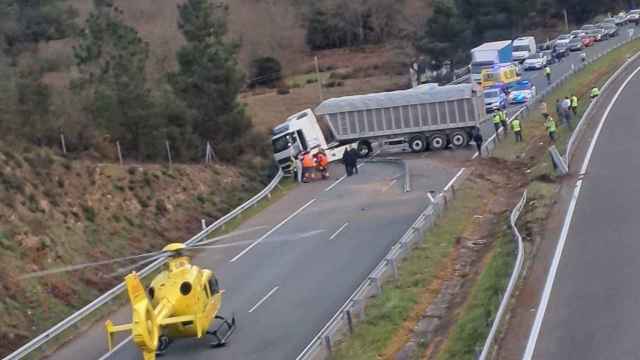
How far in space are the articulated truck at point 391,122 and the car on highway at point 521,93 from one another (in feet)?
37.9

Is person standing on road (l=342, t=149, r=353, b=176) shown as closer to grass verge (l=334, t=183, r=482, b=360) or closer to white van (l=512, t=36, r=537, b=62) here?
grass verge (l=334, t=183, r=482, b=360)

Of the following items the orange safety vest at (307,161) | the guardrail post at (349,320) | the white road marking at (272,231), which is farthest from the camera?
the orange safety vest at (307,161)

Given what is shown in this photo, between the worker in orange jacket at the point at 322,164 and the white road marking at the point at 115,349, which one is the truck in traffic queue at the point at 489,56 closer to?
the worker in orange jacket at the point at 322,164

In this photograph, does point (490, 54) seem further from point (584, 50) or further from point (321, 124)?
point (321, 124)

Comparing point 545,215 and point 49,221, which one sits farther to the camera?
point 49,221

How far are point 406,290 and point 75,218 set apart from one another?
12.8m

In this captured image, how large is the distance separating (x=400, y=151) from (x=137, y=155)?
13.0m

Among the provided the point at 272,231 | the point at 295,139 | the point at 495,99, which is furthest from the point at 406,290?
the point at 495,99

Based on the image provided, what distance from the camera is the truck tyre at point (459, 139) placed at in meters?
49.5

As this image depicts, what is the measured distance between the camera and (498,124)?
49.8 m

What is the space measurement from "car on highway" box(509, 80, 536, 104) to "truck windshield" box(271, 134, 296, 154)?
18.0 meters

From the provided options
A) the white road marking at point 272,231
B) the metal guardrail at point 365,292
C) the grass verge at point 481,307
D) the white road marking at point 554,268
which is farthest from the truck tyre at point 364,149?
the grass verge at point 481,307

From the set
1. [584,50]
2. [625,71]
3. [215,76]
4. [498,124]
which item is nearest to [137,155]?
[215,76]

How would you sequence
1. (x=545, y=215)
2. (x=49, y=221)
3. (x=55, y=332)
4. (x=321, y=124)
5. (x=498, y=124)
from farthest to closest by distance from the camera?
1. (x=321, y=124)
2. (x=498, y=124)
3. (x=49, y=221)
4. (x=545, y=215)
5. (x=55, y=332)
